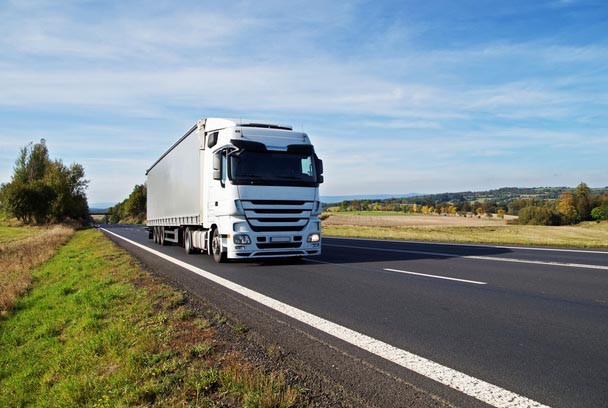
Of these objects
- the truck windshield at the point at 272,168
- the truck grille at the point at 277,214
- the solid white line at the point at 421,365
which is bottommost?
the solid white line at the point at 421,365

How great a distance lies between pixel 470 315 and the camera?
582cm

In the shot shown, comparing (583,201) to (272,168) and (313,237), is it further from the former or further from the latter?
(272,168)

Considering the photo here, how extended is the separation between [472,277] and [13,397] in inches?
304

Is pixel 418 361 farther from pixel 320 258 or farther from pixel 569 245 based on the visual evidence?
pixel 569 245

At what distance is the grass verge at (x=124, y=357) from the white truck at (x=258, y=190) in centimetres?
282

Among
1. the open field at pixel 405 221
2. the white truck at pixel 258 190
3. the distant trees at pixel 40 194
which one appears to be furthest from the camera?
the distant trees at pixel 40 194

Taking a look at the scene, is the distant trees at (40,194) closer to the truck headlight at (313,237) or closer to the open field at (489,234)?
the open field at (489,234)

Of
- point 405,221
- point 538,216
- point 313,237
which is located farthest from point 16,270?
point 538,216

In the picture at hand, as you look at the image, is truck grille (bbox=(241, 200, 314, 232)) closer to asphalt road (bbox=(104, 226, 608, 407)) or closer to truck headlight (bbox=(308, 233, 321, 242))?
truck headlight (bbox=(308, 233, 321, 242))

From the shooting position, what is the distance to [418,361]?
13.5 feet

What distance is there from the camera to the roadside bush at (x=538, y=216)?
201ft

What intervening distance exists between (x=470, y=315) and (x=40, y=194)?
6579 centimetres

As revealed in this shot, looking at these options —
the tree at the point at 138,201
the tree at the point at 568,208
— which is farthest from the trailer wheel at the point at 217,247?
the tree at the point at 138,201

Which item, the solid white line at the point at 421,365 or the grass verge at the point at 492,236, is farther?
the grass verge at the point at 492,236
